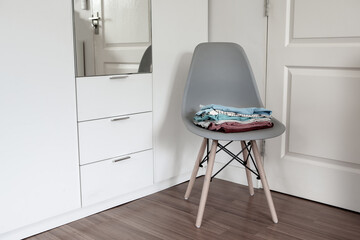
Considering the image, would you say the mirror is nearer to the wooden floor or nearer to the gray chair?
the gray chair

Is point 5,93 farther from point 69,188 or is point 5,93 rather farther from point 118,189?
point 118,189

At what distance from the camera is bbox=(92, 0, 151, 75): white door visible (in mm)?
1951

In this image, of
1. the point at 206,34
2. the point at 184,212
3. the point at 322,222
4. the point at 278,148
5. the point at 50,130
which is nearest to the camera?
the point at 50,130

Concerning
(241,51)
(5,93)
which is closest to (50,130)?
(5,93)

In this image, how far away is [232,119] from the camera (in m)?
1.95

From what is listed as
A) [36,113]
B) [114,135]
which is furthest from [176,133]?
[36,113]

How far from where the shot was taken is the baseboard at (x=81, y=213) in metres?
1.79

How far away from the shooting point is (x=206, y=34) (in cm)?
254

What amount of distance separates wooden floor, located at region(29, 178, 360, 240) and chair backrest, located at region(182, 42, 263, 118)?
0.50 meters

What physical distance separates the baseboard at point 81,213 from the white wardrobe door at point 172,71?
0.20ft

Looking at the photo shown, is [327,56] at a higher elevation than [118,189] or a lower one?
higher

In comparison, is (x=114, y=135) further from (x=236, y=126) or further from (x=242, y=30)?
(x=242, y=30)

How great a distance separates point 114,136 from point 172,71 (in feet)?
1.75

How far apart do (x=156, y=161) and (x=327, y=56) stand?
1.04 meters
